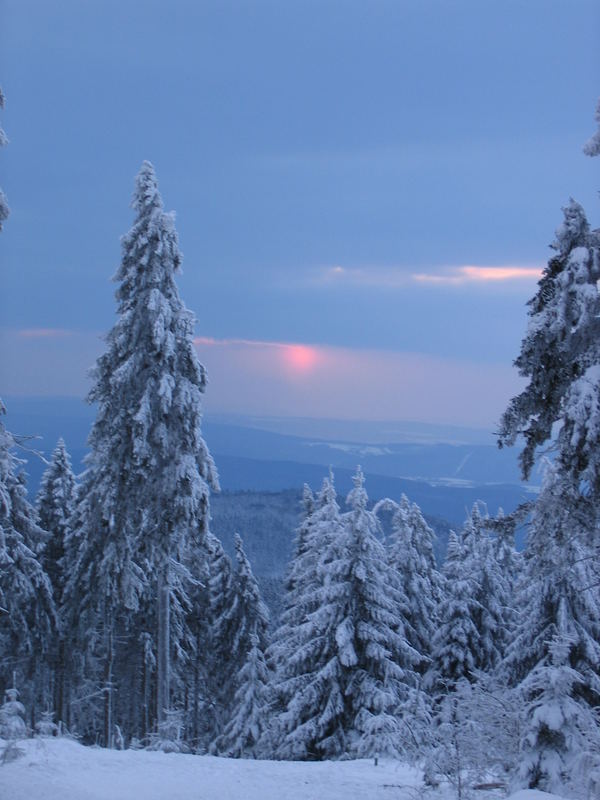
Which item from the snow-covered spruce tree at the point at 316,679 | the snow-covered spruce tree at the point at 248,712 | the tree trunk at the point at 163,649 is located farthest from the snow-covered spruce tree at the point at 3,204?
the snow-covered spruce tree at the point at 248,712

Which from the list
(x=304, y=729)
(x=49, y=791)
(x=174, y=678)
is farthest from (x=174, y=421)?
(x=174, y=678)

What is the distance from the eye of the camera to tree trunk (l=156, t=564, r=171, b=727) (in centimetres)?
1994

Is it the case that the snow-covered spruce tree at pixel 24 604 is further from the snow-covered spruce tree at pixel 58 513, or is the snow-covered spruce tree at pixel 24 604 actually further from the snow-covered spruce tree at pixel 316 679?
the snow-covered spruce tree at pixel 316 679

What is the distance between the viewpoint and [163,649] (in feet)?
66.1

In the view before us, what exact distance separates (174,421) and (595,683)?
12.6 metres

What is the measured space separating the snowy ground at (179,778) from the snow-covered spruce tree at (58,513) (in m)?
19.5

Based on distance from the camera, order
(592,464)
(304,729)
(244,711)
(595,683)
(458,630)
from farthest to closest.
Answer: (244,711), (458,630), (304,729), (595,683), (592,464)

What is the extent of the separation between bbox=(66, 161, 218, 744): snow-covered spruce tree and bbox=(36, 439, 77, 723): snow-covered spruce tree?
1322cm

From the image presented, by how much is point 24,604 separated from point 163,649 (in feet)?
47.7

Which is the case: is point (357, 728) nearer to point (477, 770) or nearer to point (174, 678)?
point (477, 770)

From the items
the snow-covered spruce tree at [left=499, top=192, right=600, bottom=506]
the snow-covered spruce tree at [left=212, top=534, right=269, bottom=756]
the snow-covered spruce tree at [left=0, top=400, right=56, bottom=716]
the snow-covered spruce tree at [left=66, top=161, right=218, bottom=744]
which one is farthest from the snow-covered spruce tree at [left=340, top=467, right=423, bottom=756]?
the snow-covered spruce tree at [left=212, top=534, right=269, bottom=756]

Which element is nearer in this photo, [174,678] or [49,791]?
[49,791]

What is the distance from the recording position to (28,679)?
3709 cm

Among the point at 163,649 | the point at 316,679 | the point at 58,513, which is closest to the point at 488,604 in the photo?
the point at 316,679
